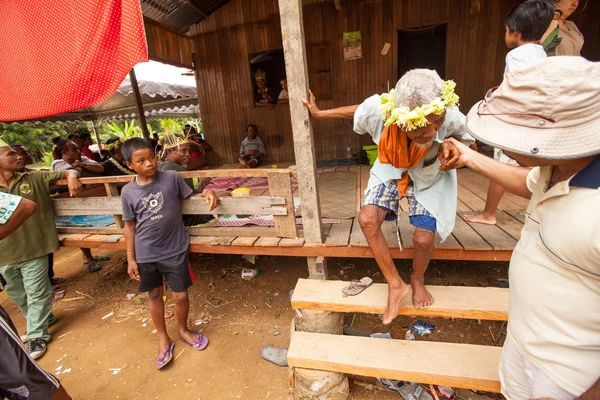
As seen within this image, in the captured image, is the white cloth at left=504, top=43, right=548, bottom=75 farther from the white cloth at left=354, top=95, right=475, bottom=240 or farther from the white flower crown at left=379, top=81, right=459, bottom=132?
the white flower crown at left=379, top=81, right=459, bottom=132

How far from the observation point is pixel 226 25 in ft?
22.1

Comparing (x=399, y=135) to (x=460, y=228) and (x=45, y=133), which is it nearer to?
(x=460, y=228)

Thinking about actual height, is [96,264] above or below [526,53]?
below

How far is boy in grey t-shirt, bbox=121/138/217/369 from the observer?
8.44ft

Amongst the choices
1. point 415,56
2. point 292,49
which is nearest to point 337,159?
point 415,56

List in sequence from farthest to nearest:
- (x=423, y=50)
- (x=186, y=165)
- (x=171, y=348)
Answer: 1. (x=423, y=50)
2. (x=186, y=165)
3. (x=171, y=348)

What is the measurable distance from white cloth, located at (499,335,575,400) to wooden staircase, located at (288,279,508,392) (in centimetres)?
42

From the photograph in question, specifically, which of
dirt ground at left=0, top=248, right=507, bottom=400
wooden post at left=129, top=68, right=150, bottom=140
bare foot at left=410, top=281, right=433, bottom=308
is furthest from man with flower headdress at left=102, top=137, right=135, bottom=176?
bare foot at left=410, top=281, right=433, bottom=308

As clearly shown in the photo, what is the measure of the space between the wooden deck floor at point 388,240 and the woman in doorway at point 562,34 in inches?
61.1

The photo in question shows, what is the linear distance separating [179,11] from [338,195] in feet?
17.4

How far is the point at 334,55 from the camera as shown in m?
6.34

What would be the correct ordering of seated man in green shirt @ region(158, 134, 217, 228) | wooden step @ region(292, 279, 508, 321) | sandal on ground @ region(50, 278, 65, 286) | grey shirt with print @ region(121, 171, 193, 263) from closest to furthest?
1. wooden step @ region(292, 279, 508, 321)
2. grey shirt with print @ region(121, 171, 193, 263)
3. seated man in green shirt @ region(158, 134, 217, 228)
4. sandal on ground @ region(50, 278, 65, 286)

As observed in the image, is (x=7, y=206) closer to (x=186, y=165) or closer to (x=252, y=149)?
(x=186, y=165)

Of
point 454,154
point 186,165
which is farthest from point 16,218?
point 454,154
